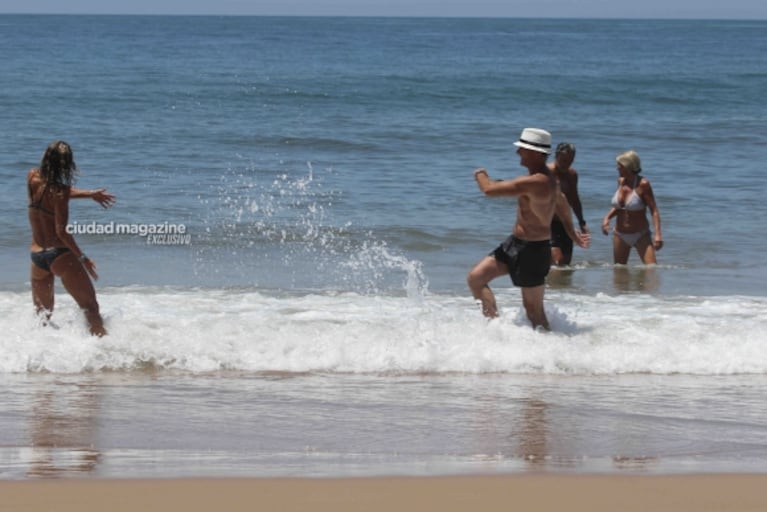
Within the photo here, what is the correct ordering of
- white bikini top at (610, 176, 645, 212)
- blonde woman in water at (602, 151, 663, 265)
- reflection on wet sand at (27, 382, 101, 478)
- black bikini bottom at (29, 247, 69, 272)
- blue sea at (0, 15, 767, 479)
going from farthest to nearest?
white bikini top at (610, 176, 645, 212) → blonde woman in water at (602, 151, 663, 265) → black bikini bottom at (29, 247, 69, 272) → blue sea at (0, 15, 767, 479) → reflection on wet sand at (27, 382, 101, 478)

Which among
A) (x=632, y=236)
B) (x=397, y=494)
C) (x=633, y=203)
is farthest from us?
(x=632, y=236)

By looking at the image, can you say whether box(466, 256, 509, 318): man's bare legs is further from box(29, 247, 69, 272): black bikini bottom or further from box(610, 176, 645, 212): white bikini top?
box(610, 176, 645, 212): white bikini top

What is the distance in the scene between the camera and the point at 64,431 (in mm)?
5906

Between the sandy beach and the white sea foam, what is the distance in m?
2.63

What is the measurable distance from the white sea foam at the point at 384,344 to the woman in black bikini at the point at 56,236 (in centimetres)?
18

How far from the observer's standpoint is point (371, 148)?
21188 mm

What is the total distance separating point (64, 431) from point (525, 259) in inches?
123

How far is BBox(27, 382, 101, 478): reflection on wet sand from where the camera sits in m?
5.25

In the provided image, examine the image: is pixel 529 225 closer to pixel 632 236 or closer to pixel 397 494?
pixel 397 494

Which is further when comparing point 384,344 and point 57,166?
point 384,344

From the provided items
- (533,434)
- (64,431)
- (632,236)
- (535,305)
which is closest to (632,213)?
(632,236)

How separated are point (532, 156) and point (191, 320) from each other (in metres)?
2.88

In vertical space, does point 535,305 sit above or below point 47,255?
below

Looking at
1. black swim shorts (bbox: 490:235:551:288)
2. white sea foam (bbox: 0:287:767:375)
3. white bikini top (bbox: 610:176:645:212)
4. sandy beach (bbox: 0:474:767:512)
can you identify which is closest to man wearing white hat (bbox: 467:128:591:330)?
black swim shorts (bbox: 490:235:551:288)
